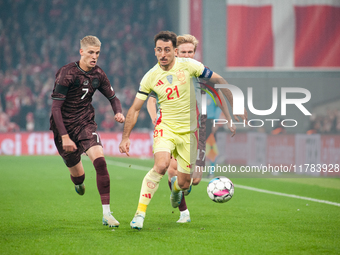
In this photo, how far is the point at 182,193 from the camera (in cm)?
602

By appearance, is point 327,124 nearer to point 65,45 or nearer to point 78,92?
point 78,92

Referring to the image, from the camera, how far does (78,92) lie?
6.07 m

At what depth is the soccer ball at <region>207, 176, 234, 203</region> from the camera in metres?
6.15

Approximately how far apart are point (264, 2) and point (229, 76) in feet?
11.6

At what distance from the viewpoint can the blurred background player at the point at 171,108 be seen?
18.3 feet

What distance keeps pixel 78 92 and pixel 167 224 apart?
1991 millimetres

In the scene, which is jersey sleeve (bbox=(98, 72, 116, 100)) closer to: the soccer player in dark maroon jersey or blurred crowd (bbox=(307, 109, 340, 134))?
the soccer player in dark maroon jersey

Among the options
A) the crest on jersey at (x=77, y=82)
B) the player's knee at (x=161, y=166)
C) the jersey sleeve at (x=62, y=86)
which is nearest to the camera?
the player's knee at (x=161, y=166)

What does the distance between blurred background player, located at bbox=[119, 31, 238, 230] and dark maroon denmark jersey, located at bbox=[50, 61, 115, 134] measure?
2.43 feet

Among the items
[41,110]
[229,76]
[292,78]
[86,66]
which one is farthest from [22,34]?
[86,66]

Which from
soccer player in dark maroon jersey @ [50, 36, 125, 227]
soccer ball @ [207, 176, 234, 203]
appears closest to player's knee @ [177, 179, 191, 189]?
soccer ball @ [207, 176, 234, 203]

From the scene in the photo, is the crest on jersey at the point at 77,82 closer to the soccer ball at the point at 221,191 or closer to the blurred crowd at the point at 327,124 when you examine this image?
→ the soccer ball at the point at 221,191

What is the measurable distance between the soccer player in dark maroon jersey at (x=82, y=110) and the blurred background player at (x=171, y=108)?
506mm

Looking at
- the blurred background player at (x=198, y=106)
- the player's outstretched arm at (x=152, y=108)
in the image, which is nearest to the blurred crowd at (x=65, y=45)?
the blurred background player at (x=198, y=106)
